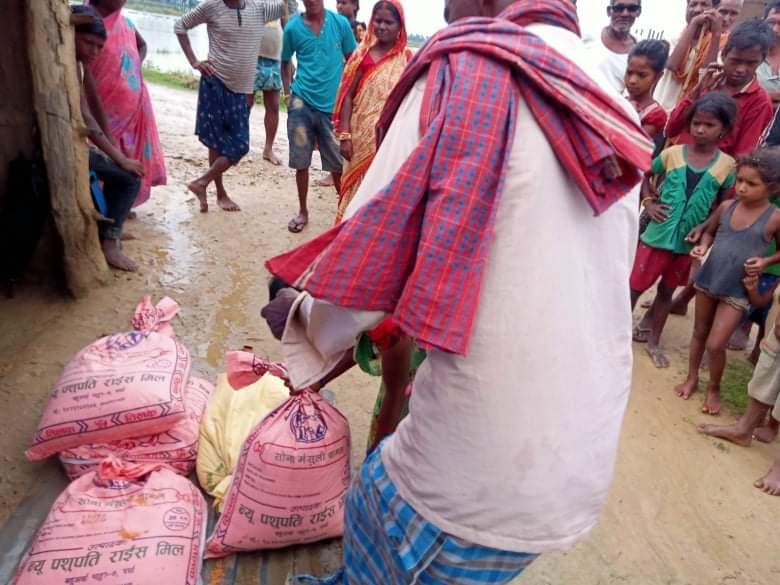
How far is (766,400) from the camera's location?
2961 millimetres

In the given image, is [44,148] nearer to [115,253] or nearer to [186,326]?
[115,253]

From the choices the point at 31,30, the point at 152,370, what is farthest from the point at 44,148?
the point at 152,370

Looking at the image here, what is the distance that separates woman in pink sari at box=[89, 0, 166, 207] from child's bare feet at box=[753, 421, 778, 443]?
416cm

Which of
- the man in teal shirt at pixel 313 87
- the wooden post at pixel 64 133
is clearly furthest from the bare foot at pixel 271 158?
the wooden post at pixel 64 133

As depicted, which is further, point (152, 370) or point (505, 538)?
point (152, 370)

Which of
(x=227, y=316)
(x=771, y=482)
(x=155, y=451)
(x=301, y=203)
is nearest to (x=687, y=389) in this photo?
(x=771, y=482)

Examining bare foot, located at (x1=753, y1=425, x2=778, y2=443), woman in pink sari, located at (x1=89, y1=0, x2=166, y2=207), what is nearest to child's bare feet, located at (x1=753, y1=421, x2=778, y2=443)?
bare foot, located at (x1=753, y1=425, x2=778, y2=443)

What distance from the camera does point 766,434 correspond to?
3176 mm

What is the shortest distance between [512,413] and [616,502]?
192cm

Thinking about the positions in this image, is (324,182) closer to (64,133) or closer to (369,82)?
(369,82)

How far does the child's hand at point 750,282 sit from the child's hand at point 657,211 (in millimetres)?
639

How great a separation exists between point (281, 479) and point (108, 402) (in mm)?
714

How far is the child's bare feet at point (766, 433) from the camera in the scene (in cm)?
317

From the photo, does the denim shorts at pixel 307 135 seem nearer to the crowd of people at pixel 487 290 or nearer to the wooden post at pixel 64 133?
the wooden post at pixel 64 133
